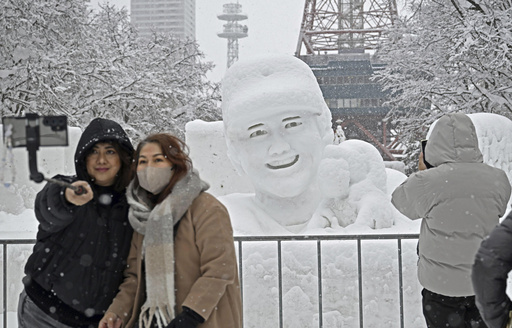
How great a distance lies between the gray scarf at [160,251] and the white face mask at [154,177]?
11 cm

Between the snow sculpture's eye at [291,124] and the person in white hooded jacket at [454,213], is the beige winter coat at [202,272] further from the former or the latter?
the snow sculpture's eye at [291,124]

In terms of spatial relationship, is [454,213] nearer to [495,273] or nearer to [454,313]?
[454,313]

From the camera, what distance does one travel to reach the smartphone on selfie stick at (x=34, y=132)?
6.70 ft

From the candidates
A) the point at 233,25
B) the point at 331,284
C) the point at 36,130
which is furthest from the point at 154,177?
the point at 233,25

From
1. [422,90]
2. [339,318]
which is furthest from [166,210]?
[422,90]

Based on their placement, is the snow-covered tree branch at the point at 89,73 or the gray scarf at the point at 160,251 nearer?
the gray scarf at the point at 160,251

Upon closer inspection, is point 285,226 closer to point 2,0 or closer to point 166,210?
point 166,210

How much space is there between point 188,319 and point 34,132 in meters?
1.06

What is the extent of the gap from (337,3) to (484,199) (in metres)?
50.4

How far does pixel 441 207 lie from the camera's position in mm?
3314

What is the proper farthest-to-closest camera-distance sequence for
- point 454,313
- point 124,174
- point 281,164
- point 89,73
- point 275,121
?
1. point 89,73
2. point 281,164
3. point 275,121
4. point 454,313
5. point 124,174

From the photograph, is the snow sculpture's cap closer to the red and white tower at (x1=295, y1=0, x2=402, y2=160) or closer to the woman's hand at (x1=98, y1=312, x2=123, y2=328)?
the woman's hand at (x1=98, y1=312, x2=123, y2=328)

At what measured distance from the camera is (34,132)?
6.85 feet

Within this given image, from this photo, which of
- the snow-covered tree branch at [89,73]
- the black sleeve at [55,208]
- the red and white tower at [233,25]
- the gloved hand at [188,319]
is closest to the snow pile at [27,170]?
the snow-covered tree branch at [89,73]
